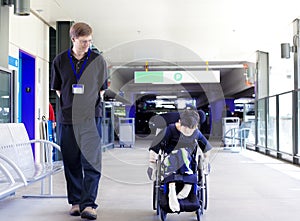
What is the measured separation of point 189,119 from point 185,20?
200 inches

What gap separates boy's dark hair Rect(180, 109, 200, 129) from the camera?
346cm

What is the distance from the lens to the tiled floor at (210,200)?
11.7 feet

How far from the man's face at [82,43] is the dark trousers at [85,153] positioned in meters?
0.55

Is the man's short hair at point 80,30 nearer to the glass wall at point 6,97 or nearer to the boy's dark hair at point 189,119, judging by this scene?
the boy's dark hair at point 189,119

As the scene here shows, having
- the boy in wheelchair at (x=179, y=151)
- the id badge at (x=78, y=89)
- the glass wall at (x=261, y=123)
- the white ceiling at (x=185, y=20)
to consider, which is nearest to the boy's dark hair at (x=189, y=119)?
the boy in wheelchair at (x=179, y=151)

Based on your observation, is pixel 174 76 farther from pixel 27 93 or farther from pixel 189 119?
pixel 189 119

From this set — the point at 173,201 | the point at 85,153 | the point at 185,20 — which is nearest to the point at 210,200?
the point at 173,201

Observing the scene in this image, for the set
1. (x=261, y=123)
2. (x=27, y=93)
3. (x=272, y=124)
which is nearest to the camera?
(x=27, y=93)

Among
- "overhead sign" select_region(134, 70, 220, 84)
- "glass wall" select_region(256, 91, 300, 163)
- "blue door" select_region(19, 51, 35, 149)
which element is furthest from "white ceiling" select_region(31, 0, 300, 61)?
"overhead sign" select_region(134, 70, 220, 84)

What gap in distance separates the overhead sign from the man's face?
11018mm

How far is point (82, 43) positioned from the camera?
10.5 feet

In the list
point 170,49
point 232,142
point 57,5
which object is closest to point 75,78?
point 57,5

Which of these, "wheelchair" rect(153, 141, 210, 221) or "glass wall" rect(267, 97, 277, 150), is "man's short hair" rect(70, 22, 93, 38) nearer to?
"wheelchair" rect(153, 141, 210, 221)

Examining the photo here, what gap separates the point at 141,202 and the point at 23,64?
14.0 feet
